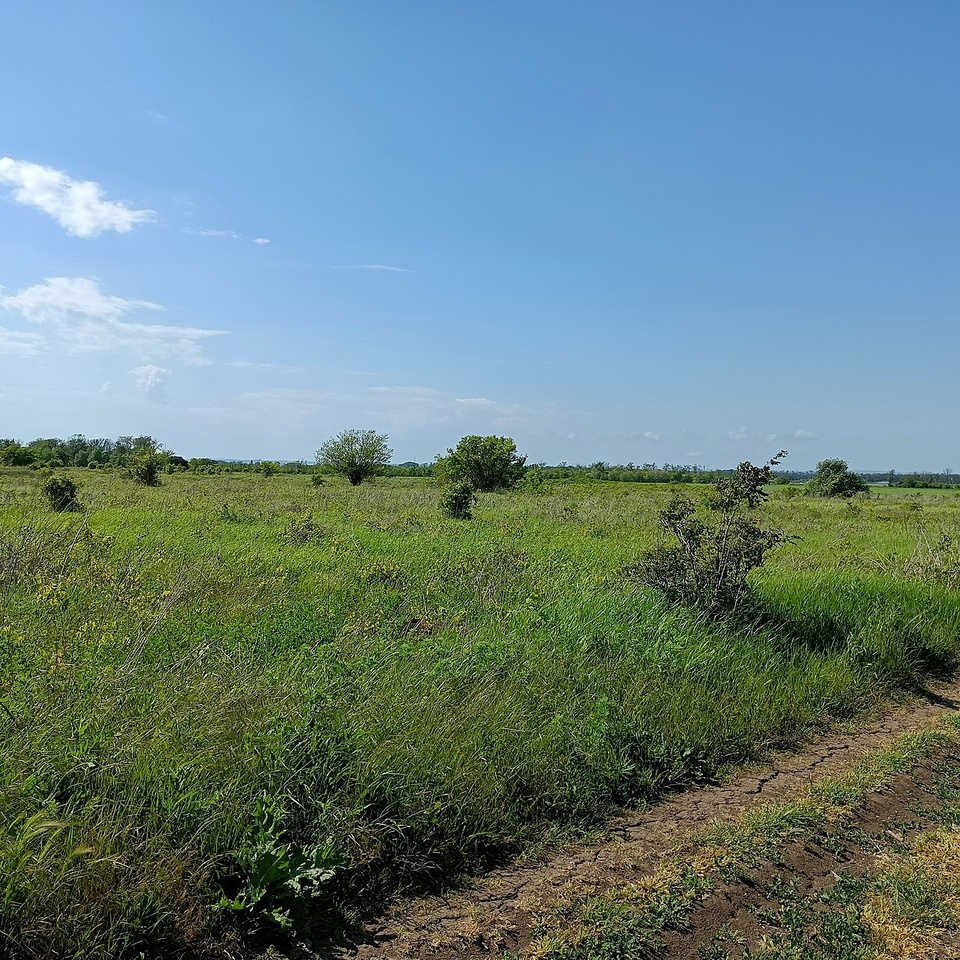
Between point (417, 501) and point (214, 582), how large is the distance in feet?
59.8

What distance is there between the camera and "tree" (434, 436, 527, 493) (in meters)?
46.2

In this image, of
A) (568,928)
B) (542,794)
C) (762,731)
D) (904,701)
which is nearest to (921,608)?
(904,701)

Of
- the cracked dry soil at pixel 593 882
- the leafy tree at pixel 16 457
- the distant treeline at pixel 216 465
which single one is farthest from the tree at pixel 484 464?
the leafy tree at pixel 16 457

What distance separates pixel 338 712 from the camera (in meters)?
4.40

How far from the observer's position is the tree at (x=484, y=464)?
46250 millimetres

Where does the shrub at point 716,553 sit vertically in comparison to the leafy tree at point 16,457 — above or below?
below

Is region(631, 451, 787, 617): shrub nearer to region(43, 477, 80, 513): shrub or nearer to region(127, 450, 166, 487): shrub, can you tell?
region(43, 477, 80, 513): shrub

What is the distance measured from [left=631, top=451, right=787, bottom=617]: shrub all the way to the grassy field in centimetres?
40

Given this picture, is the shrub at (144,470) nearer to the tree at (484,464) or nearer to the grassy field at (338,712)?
the tree at (484,464)

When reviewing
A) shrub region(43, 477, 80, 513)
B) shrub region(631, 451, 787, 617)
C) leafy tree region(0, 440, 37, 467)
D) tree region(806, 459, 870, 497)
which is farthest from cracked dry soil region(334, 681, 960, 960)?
leafy tree region(0, 440, 37, 467)

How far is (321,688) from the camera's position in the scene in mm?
4707

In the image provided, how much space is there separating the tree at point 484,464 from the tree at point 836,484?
23.8 meters

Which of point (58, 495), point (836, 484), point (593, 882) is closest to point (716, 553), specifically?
point (593, 882)

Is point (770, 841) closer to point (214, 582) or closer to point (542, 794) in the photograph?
point (542, 794)
